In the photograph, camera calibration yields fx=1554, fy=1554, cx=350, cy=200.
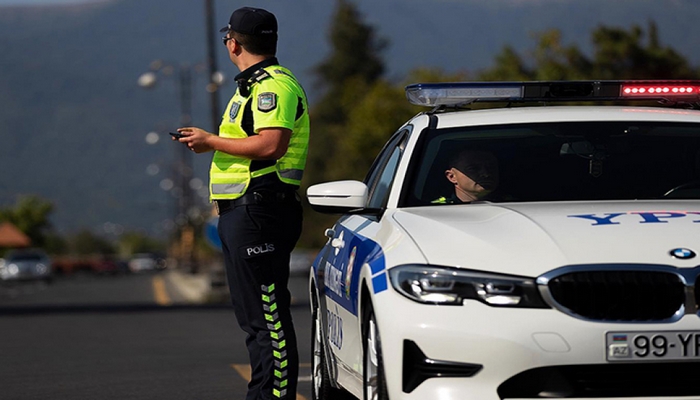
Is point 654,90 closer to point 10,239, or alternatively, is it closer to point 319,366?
point 319,366

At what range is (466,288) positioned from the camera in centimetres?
556

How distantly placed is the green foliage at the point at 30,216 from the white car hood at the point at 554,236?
606 feet

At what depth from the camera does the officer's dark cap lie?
7.34m

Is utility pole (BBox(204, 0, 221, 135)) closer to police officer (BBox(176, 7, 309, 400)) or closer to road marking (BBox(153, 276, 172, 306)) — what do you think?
road marking (BBox(153, 276, 172, 306))

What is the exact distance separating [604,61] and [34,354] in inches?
1737

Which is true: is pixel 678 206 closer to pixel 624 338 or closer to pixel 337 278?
pixel 624 338

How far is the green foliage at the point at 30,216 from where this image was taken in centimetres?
18862

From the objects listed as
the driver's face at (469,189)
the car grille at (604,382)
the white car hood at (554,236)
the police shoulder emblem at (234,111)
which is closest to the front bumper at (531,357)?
the car grille at (604,382)

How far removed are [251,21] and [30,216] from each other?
7386 inches

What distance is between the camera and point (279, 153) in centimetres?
720

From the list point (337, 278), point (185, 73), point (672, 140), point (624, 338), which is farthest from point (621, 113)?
point (185, 73)

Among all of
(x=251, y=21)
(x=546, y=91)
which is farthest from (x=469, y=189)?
(x=251, y=21)

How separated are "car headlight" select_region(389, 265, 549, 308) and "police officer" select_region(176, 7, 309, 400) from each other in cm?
164

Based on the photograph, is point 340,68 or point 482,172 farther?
point 340,68
